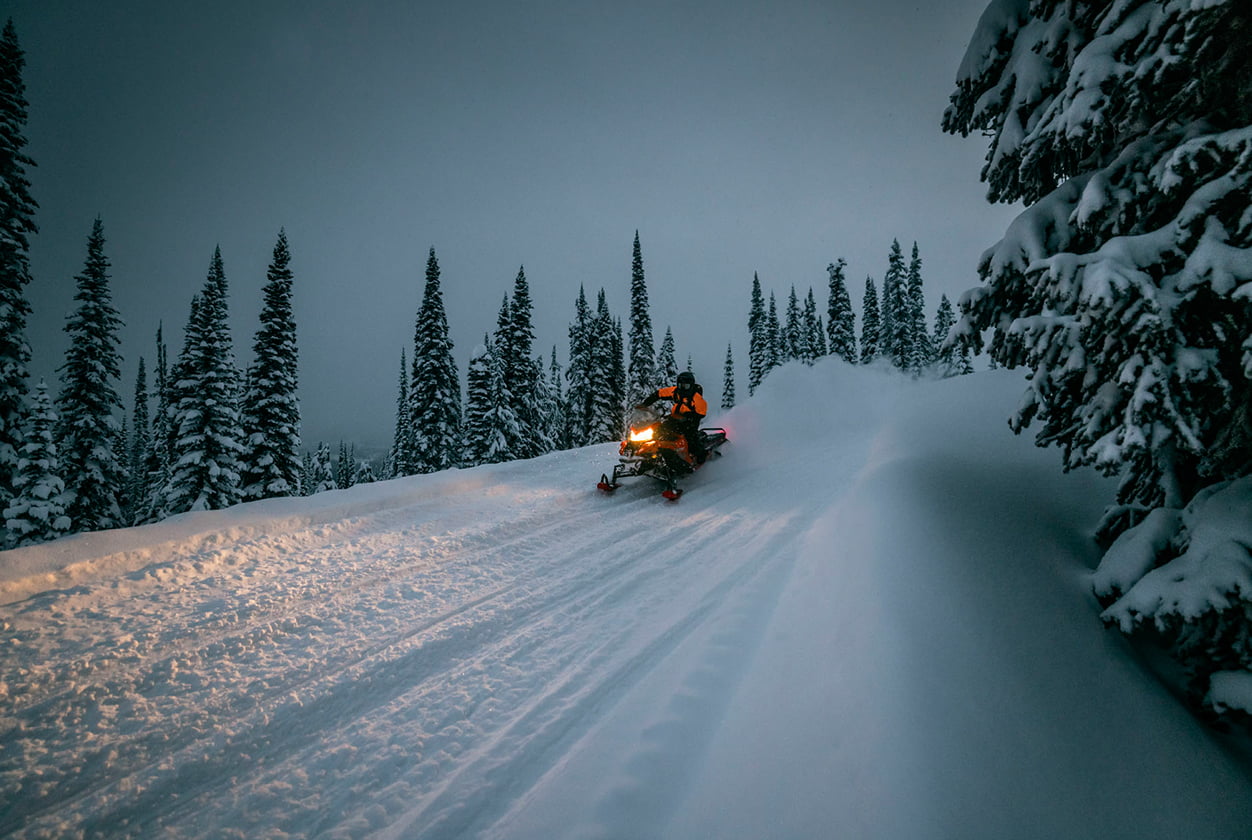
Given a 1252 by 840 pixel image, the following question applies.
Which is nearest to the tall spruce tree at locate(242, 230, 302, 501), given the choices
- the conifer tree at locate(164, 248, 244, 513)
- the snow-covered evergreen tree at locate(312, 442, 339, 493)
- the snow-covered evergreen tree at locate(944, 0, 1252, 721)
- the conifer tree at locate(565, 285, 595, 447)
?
the conifer tree at locate(164, 248, 244, 513)

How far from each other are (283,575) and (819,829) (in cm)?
601

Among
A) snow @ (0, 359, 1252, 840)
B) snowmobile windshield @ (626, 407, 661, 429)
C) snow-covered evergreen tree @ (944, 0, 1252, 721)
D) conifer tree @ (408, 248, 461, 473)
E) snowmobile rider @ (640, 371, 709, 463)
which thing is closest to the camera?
snow @ (0, 359, 1252, 840)

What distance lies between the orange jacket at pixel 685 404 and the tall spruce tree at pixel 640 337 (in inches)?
991

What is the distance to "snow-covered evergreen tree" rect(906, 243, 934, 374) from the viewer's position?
42062 mm

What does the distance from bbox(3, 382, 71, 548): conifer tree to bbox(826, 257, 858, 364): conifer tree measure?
53.3m

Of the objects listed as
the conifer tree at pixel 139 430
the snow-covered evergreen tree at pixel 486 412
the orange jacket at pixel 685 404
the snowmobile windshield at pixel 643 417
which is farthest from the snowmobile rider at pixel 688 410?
A: the conifer tree at pixel 139 430

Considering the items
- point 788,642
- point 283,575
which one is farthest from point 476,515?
point 788,642

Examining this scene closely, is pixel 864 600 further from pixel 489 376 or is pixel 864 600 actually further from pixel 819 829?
pixel 489 376

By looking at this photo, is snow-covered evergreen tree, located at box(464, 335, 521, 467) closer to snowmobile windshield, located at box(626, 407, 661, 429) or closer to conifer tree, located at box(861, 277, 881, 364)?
snowmobile windshield, located at box(626, 407, 661, 429)

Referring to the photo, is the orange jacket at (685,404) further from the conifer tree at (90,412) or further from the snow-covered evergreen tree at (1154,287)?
the conifer tree at (90,412)

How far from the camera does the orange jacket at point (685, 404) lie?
11.2m

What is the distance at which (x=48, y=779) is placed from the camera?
108 inches

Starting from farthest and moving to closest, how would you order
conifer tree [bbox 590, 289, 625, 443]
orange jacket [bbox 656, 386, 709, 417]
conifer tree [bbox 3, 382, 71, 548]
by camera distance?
1. conifer tree [bbox 590, 289, 625, 443]
2. conifer tree [bbox 3, 382, 71, 548]
3. orange jacket [bbox 656, 386, 709, 417]

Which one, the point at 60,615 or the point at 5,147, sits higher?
the point at 5,147
